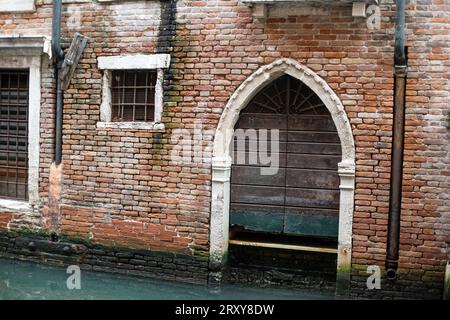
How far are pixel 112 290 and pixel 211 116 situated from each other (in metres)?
2.54

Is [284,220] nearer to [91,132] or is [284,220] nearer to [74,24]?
[91,132]

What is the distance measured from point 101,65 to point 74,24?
79 cm

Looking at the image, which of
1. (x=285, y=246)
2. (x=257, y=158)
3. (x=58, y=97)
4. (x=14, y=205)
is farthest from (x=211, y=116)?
(x=14, y=205)

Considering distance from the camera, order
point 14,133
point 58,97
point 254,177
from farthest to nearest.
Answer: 1. point 14,133
2. point 58,97
3. point 254,177

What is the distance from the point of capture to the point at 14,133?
27.8 ft

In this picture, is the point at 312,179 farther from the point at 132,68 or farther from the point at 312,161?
the point at 132,68

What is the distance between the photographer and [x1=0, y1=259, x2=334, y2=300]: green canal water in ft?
21.9

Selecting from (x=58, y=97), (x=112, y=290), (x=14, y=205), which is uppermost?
Result: (x=58, y=97)

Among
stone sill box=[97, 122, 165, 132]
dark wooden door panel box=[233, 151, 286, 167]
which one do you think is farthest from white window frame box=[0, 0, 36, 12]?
dark wooden door panel box=[233, 151, 286, 167]

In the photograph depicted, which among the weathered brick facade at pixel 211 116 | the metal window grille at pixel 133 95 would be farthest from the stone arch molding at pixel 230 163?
the metal window grille at pixel 133 95

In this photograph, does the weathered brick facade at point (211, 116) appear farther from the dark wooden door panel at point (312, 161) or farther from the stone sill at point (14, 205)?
the dark wooden door panel at point (312, 161)

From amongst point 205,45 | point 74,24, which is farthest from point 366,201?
point 74,24

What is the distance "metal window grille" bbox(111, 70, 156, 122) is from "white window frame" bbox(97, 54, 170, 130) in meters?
0.10

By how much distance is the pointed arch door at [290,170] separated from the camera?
7.23m
